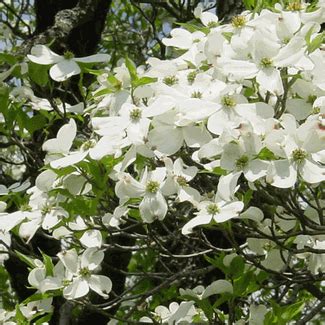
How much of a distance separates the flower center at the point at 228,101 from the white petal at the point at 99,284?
45cm

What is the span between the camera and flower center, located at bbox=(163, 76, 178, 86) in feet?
4.42

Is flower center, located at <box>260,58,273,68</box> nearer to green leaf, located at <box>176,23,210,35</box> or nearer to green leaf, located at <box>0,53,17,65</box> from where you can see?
green leaf, located at <box>176,23,210,35</box>

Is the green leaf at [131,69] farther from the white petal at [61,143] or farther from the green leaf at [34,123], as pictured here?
the green leaf at [34,123]

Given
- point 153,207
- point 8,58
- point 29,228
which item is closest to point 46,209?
point 29,228

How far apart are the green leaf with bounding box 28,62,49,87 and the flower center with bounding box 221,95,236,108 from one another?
506mm

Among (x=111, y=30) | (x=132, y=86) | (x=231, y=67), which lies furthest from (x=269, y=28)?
(x=111, y=30)

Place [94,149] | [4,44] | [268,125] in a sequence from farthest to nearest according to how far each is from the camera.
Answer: [4,44] < [94,149] < [268,125]

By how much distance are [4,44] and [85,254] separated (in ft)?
5.96

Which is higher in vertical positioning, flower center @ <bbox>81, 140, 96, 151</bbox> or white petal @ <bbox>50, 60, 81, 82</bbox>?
white petal @ <bbox>50, 60, 81, 82</bbox>

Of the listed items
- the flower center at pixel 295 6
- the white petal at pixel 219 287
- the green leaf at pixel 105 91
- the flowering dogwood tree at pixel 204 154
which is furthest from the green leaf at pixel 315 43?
the white petal at pixel 219 287

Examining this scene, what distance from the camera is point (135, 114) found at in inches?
48.0

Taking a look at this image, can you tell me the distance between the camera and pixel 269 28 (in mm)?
1230

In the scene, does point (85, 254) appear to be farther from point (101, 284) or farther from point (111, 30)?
point (111, 30)

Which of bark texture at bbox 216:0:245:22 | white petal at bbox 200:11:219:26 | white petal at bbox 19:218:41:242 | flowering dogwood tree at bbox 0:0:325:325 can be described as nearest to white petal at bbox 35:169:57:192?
flowering dogwood tree at bbox 0:0:325:325
